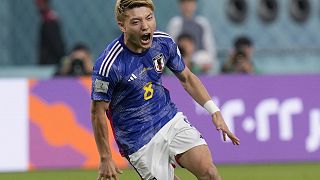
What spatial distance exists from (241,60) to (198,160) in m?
6.56

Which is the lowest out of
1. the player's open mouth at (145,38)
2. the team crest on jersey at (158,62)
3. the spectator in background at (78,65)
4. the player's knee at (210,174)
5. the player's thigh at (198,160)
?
the spectator in background at (78,65)

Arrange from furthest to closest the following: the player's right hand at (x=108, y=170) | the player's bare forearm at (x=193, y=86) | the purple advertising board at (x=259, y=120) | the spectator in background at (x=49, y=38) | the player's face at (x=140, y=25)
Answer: the spectator in background at (x=49, y=38)
the purple advertising board at (x=259, y=120)
the player's bare forearm at (x=193, y=86)
the player's face at (x=140, y=25)
the player's right hand at (x=108, y=170)

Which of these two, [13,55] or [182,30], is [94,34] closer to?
[13,55]

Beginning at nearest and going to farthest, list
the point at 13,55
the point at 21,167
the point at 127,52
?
the point at 127,52
the point at 21,167
the point at 13,55

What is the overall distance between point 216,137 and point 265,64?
3939 millimetres

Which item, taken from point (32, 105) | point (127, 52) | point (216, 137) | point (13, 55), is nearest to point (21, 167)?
point (32, 105)

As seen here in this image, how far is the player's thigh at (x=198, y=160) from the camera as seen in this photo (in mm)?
8977

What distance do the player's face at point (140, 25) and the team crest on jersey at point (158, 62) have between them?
19cm

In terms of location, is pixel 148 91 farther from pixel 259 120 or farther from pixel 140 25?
pixel 259 120

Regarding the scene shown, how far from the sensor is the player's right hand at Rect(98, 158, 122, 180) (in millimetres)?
8797

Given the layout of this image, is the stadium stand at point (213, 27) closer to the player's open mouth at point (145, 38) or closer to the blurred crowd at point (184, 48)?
the blurred crowd at point (184, 48)

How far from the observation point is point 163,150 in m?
9.12

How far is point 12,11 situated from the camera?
1817 centimetres

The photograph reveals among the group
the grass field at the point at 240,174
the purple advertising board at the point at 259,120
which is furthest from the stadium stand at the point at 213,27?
the grass field at the point at 240,174
